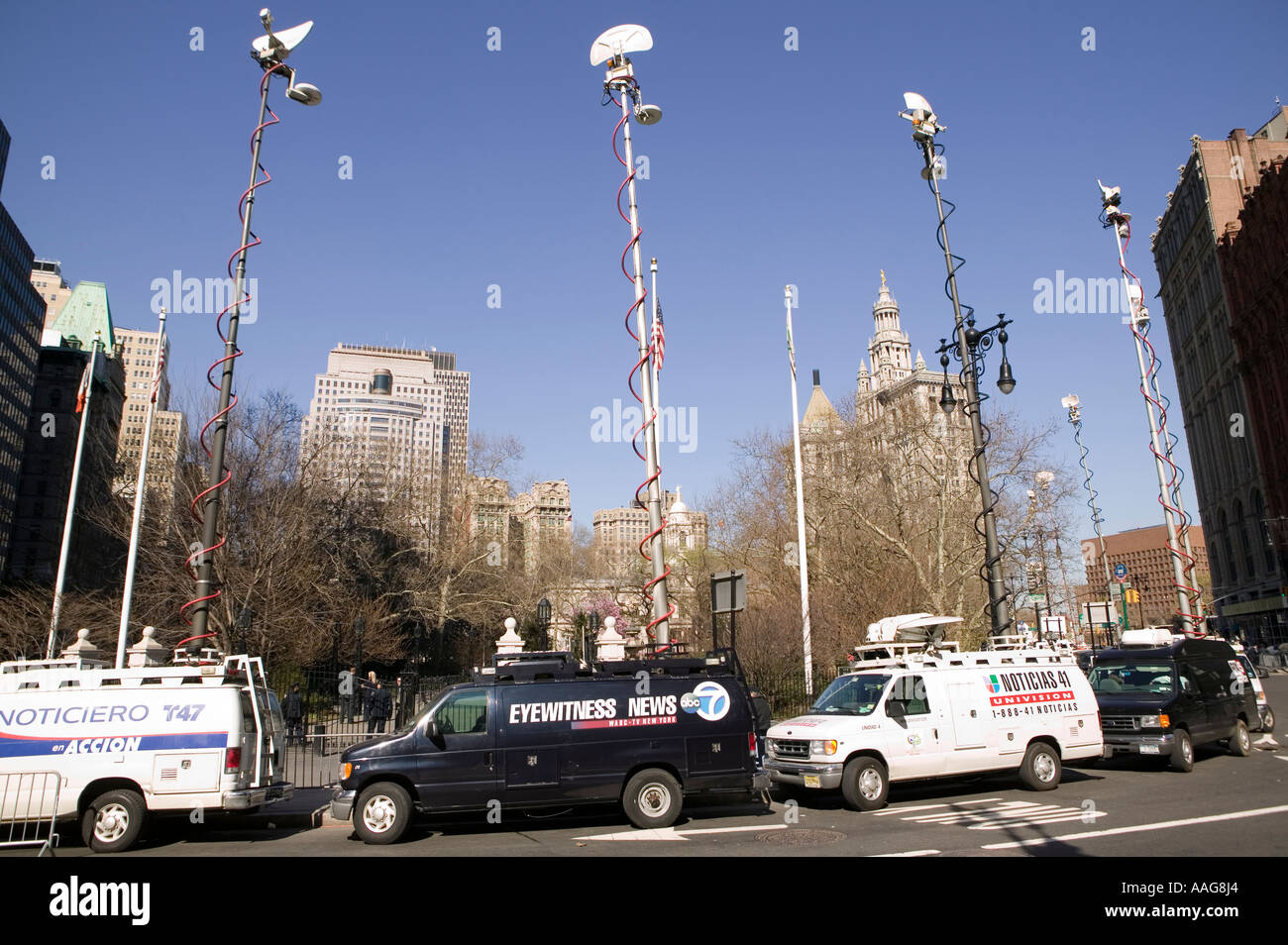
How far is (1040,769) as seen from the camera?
13055 millimetres

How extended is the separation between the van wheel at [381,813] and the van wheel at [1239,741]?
1526cm

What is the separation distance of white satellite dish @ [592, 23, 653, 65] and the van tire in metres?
12.3

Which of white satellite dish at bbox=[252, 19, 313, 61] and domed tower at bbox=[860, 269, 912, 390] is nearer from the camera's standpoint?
white satellite dish at bbox=[252, 19, 313, 61]

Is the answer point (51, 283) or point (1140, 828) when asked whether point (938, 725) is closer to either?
point (1140, 828)

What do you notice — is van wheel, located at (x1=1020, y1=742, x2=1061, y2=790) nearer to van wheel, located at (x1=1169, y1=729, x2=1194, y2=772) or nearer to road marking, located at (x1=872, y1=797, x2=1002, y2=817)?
road marking, located at (x1=872, y1=797, x2=1002, y2=817)

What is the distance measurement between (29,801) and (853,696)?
1105cm

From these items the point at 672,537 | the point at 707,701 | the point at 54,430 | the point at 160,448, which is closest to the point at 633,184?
the point at 707,701

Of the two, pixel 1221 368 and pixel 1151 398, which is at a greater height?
pixel 1221 368

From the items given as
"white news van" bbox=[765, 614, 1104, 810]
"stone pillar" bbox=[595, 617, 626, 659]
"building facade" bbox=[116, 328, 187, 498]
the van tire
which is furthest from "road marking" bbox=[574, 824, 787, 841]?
"building facade" bbox=[116, 328, 187, 498]

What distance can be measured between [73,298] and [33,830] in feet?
336

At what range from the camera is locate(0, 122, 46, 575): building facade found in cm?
7712

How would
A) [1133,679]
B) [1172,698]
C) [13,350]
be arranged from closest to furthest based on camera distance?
[1172,698]
[1133,679]
[13,350]

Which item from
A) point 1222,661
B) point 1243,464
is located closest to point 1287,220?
point 1243,464
